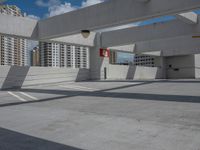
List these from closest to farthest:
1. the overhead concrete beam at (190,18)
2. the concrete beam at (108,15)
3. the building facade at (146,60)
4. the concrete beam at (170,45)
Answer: the concrete beam at (108,15) < the overhead concrete beam at (190,18) < the concrete beam at (170,45) < the building facade at (146,60)

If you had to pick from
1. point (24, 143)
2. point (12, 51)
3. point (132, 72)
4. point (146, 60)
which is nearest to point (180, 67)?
point (132, 72)

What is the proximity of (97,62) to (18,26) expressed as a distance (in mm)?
7097

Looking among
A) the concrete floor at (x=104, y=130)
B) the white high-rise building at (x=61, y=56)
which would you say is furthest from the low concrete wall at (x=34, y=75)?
the white high-rise building at (x=61, y=56)

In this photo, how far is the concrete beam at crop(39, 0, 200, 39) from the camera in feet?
29.4

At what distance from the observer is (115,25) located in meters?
11.2

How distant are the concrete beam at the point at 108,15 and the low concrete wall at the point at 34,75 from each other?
2.44m

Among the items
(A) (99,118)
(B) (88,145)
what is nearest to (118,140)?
(B) (88,145)

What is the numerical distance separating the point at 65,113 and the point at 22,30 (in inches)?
366

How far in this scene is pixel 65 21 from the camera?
1270cm

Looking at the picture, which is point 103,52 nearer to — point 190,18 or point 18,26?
point 18,26

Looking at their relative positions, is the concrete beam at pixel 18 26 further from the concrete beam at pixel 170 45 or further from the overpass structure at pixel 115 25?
the concrete beam at pixel 170 45

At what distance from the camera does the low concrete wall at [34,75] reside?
13.3 metres

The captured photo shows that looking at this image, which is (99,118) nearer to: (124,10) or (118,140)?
(118,140)

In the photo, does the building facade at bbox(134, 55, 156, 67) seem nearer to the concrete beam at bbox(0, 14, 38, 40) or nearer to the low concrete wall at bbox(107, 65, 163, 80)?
the low concrete wall at bbox(107, 65, 163, 80)
